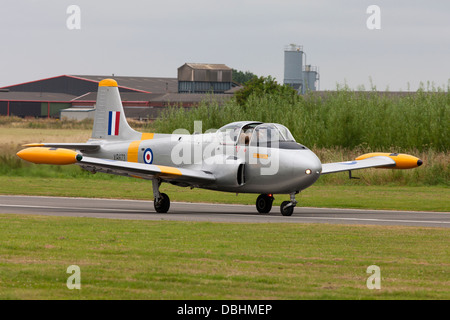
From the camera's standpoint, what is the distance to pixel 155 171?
2384cm

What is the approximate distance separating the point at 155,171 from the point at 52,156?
3.05m

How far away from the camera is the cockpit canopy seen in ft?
77.7

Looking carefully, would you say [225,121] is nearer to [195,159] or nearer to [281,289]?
[195,159]

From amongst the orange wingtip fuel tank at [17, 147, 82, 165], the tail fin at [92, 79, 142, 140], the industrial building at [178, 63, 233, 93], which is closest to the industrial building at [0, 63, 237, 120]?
the industrial building at [178, 63, 233, 93]

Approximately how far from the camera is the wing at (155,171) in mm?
23844

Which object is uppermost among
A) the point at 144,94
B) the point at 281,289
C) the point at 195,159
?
the point at 144,94

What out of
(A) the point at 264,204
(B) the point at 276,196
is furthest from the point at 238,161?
(B) the point at 276,196

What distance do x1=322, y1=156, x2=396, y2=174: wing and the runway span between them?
1.42m

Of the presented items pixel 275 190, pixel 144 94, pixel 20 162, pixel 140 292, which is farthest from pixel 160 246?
pixel 144 94

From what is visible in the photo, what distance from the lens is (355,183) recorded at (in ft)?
121

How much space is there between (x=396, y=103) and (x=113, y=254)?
34.5m

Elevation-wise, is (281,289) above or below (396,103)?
below

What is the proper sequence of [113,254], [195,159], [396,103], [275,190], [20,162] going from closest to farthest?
[113,254], [275,190], [195,159], [20,162], [396,103]

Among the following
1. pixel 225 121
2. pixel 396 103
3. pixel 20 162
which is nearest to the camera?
pixel 20 162
